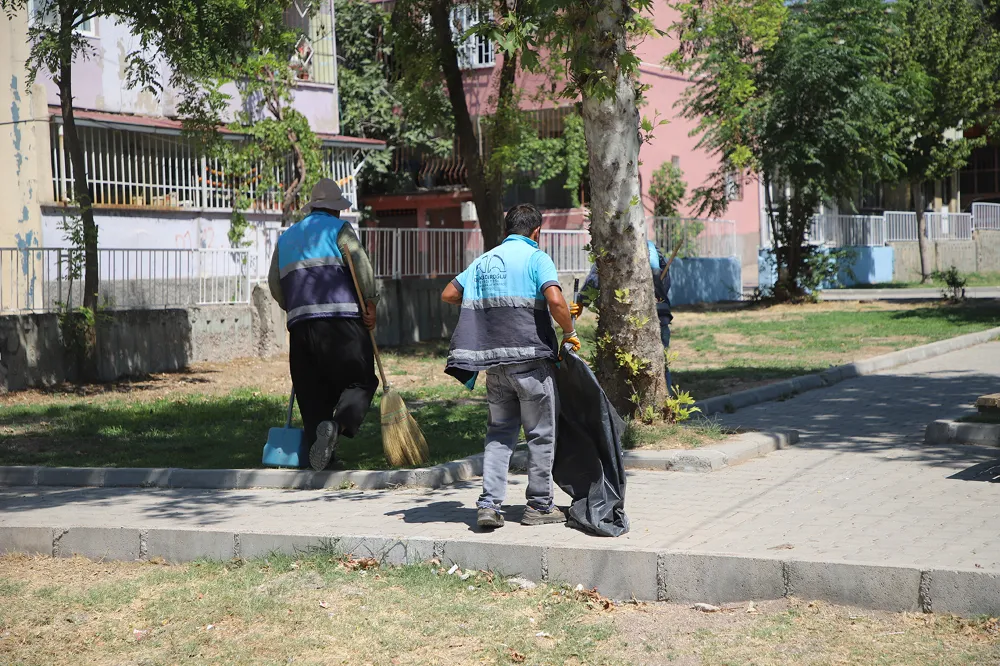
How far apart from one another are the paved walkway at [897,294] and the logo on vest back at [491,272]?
2173 cm

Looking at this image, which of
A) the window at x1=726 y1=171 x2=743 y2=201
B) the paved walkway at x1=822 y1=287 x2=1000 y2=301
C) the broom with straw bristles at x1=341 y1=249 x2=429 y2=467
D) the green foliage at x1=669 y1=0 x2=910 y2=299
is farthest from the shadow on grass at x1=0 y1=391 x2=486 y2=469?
the paved walkway at x1=822 y1=287 x2=1000 y2=301

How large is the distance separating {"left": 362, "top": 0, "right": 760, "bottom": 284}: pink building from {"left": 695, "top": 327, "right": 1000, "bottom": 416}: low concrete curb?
13.9 m

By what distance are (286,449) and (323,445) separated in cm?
40

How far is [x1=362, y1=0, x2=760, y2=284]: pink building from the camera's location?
30844 millimetres

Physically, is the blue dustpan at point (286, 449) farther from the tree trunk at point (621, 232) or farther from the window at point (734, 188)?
the window at point (734, 188)

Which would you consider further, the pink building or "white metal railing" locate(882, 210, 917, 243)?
"white metal railing" locate(882, 210, 917, 243)

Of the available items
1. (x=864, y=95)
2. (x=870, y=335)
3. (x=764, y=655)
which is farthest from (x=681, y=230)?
(x=764, y=655)

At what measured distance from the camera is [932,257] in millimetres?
38719

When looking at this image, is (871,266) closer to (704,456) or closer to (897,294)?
(897,294)

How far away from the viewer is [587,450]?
652 cm

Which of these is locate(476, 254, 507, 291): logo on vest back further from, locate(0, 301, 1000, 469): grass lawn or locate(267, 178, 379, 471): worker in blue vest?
locate(0, 301, 1000, 469): grass lawn

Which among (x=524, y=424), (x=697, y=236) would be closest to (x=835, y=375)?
(x=524, y=424)

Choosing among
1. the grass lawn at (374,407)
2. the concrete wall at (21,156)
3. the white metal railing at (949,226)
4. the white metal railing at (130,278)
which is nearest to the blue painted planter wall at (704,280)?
the grass lawn at (374,407)

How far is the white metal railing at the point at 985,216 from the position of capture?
1631 inches
